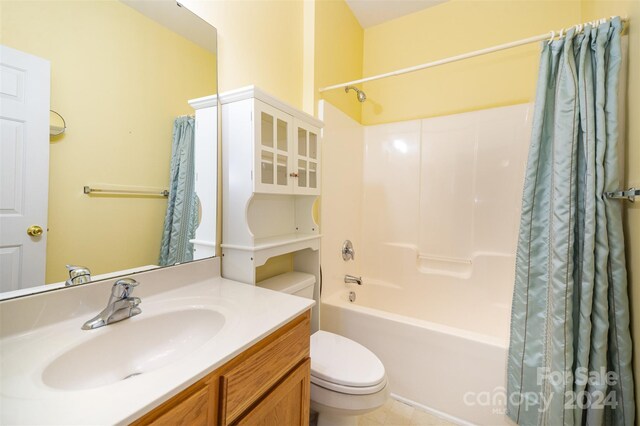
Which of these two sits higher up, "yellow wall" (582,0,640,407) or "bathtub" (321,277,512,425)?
"yellow wall" (582,0,640,407)

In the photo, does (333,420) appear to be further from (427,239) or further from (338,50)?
(338,50)

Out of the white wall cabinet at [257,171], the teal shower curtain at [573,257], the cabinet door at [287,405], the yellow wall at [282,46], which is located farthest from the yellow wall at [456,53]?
the cabinet door at [287,405]

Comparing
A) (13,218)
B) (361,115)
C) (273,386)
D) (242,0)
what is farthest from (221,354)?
(361,115)

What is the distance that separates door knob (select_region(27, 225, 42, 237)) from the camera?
704mm

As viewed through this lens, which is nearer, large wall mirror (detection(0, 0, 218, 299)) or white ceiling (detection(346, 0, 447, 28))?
large wall mirror (detection(0, 0, 218, 299))

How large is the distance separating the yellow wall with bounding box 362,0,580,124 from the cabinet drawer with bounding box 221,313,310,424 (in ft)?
6.50

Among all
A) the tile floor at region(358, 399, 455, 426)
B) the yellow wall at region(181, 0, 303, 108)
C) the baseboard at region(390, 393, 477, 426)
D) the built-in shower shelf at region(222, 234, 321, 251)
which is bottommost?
the tile floor at region(358, 399, 455, 426)

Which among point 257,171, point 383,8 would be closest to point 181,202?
point 257,171

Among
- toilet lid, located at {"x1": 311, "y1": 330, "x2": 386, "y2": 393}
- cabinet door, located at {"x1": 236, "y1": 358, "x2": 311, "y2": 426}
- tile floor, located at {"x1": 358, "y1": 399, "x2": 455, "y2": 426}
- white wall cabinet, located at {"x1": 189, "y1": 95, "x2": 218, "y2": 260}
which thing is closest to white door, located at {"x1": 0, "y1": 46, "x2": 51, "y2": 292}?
white wall cabinet, located at {"x1": 189, "y1": 95, "x2": 218, "y2": 260}

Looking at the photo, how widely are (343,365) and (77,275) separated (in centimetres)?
100

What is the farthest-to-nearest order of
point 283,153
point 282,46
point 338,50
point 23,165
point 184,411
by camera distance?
1. point 338,50
2. point 282,46
3. point 283,153
4. point 23,165
5. point 184,411

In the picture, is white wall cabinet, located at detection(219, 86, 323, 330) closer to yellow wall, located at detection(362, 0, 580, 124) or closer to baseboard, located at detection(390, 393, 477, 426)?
baseboard, located at detection(390, 393, 477, 426)

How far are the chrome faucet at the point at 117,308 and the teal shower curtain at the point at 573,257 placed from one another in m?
1.54

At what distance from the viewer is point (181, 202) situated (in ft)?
3.49
